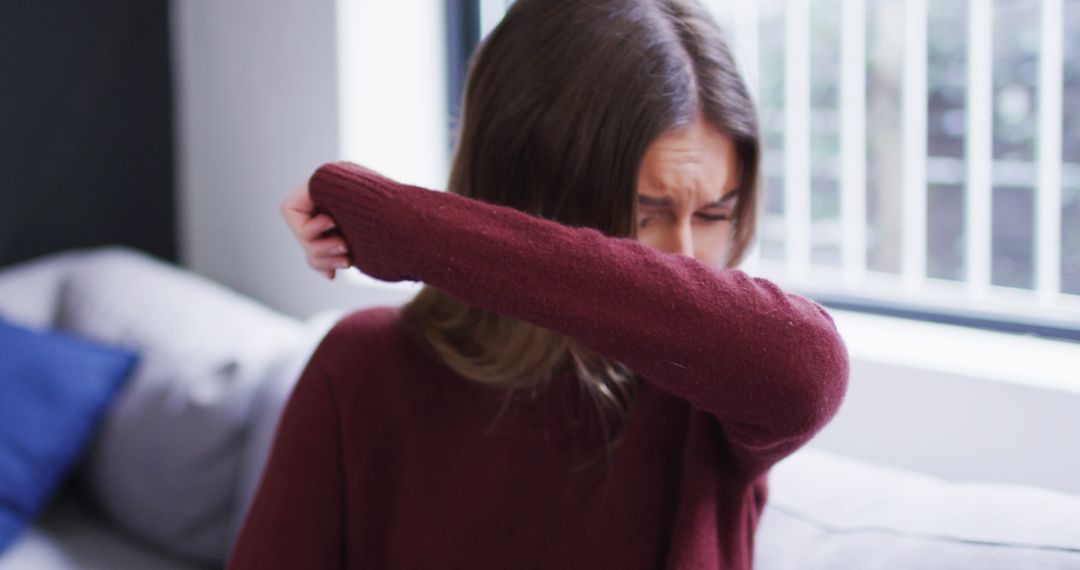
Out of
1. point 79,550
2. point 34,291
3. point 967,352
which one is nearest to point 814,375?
point 967,352

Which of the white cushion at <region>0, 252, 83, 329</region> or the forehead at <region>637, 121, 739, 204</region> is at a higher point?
the forehead at <region>637, 121, 739, 204</region>

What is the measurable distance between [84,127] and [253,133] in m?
0.48

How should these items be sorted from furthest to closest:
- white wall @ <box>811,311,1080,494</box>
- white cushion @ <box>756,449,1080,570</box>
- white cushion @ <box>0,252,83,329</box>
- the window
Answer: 1. white cushion @ <box>0,252,83,329</box>
2. the window
3. white wall @ <box>811,311,1080,494</box>
4. white cushion @ <box>756,449,1080,570</box>

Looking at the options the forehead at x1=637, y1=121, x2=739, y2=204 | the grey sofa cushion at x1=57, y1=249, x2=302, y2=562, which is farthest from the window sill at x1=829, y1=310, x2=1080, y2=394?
the grey sofa cushion at x1=57, y1=249, x2=302, y2=562

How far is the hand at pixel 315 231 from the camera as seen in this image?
0.77 metres

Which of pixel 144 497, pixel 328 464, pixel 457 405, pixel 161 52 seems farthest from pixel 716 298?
pixel 161 52

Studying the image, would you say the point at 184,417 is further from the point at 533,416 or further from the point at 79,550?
the point at 533,416

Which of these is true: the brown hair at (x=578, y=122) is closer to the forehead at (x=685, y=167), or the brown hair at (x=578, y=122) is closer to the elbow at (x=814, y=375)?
the forehead at (x=685, y=167)

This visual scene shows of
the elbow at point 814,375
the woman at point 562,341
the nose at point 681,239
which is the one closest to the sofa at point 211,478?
the woman at point 562,341

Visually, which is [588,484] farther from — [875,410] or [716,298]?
[875,410]

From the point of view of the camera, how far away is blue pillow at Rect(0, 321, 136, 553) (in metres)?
1.48

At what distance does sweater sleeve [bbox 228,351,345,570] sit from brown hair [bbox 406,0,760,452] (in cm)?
14

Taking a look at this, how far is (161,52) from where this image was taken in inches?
91.6

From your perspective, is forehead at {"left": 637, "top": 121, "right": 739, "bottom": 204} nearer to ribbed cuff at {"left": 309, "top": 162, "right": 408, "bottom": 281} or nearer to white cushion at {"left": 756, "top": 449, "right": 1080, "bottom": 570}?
ribbed cuff at {"left": 309, "top": 162, "right": 408, "bottom": 281}
